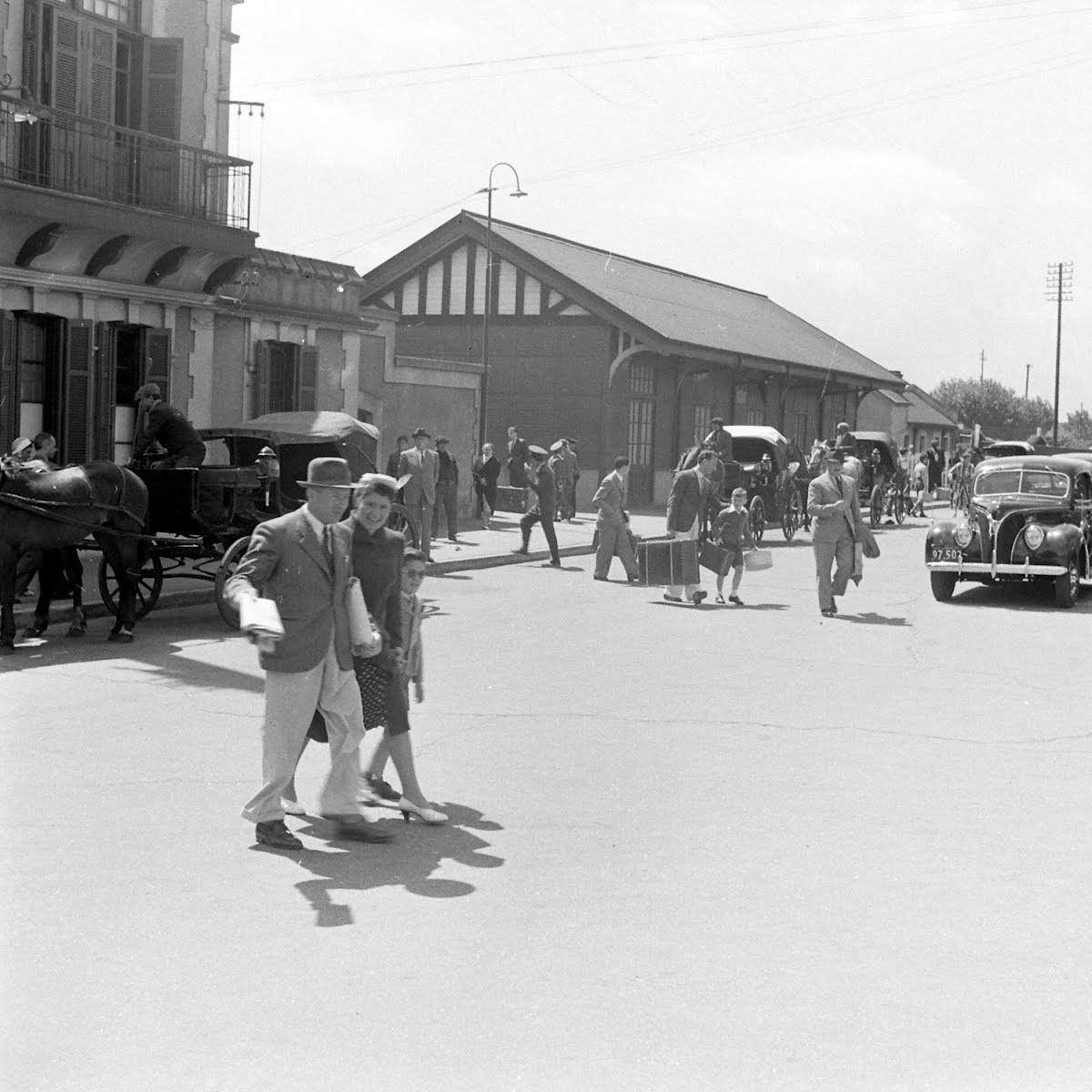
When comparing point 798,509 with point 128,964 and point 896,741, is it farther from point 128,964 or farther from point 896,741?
point 128,964

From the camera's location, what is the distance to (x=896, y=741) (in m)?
9.77

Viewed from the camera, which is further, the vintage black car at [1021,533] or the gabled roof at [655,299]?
the gabled roof at [655,299]

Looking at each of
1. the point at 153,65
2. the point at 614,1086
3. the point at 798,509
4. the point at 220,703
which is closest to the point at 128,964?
the point at 614,1086

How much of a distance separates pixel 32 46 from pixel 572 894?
1665cm

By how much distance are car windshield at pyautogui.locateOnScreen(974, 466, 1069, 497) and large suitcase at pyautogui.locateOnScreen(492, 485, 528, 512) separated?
15.8 meters

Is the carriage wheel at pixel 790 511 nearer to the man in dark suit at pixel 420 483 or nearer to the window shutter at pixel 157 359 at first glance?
the man in dark suit at pixel 420 483

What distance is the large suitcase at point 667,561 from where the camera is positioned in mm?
18156

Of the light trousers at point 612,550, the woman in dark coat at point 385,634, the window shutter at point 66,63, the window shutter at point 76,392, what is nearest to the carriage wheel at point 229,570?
the woman in dark coat at point 385,634

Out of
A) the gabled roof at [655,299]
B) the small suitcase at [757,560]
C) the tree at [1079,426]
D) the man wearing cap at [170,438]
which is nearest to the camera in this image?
the man wearing cap at [170,438]

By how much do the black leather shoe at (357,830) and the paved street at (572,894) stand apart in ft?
0.33

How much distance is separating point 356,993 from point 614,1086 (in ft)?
3.39

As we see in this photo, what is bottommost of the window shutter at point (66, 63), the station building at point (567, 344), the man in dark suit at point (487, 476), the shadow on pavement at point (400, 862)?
the shadow on pavement at point (400, 862)

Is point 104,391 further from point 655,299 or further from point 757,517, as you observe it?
point 655,299

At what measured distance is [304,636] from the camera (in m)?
7.01
